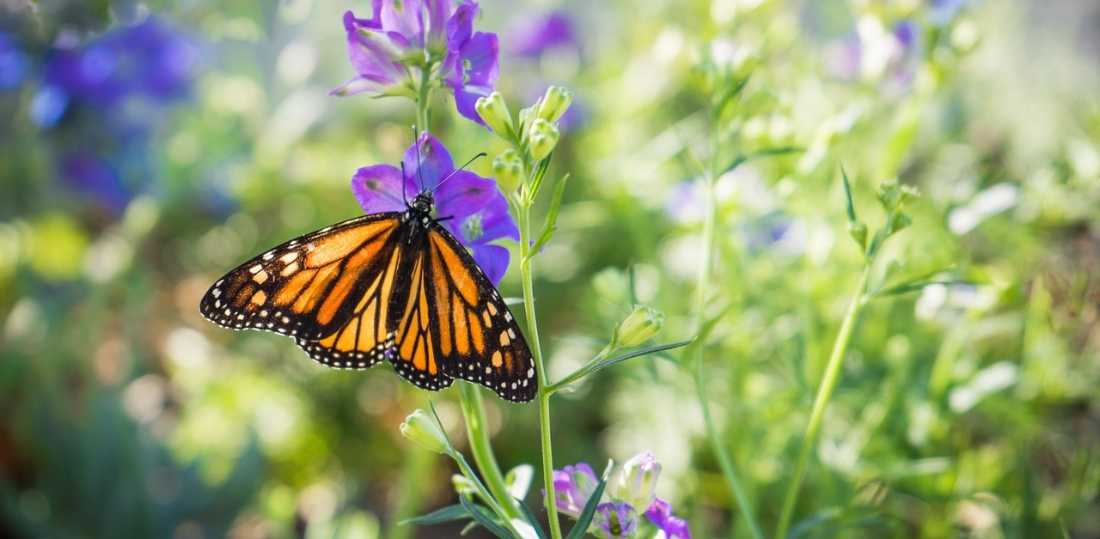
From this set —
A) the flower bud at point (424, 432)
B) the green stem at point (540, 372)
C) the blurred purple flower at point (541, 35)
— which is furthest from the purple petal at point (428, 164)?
the blurred purple flower at point (541, 35)

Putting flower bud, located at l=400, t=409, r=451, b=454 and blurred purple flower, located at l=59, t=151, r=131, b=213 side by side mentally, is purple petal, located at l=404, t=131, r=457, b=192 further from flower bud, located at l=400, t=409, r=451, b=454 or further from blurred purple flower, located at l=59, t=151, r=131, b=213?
blurred purple flower, located at l=59, t=151, r=131, b=213

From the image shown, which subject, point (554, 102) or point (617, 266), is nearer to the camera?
point (554, 102)

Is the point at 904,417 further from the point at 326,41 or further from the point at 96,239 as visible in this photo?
the point at 96,239

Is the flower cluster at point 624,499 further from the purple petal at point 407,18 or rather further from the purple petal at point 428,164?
the purple petal at point 407,18

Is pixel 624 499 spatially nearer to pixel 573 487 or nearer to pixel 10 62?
pixel 573 487

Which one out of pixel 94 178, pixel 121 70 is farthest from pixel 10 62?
pixel 94 178
